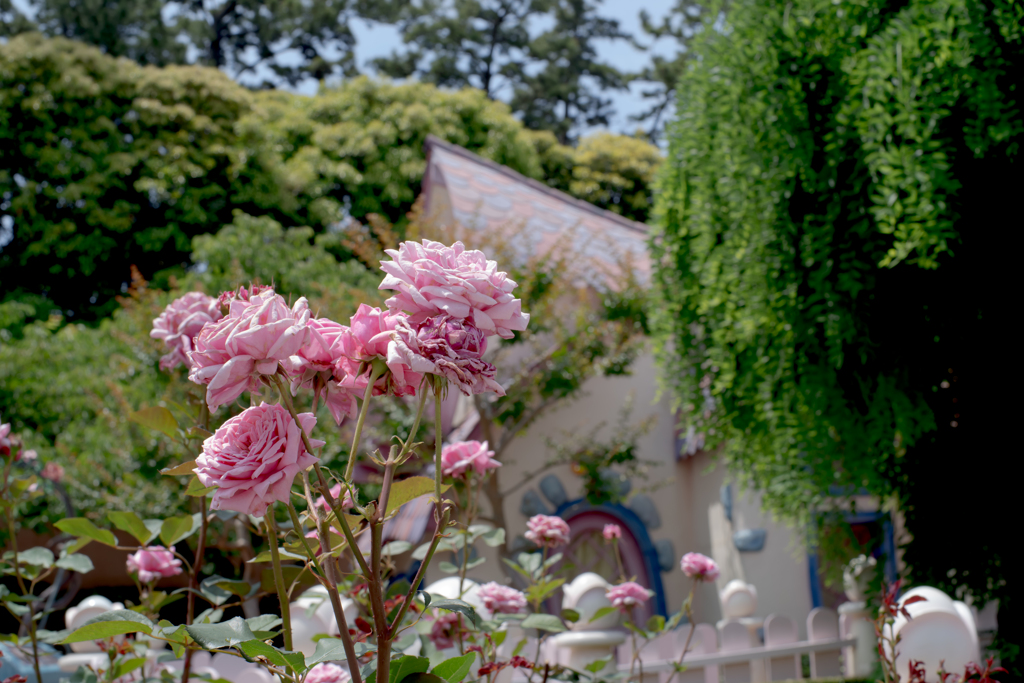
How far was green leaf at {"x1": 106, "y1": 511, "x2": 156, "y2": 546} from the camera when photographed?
1713 millimetres

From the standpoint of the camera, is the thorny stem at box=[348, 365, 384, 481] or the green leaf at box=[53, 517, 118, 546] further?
the green leaf at box=[53, 517, 118, 546]

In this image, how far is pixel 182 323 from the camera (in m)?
1.60

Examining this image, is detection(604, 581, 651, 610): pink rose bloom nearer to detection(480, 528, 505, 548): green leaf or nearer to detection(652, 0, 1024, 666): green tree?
detection(480, 528, 505, 548): green leaf

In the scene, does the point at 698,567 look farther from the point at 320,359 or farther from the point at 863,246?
the point at 320,359

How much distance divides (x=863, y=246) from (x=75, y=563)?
3.10m

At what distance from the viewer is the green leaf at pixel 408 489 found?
113 cm

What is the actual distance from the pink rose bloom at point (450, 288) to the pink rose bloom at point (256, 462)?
22 cm

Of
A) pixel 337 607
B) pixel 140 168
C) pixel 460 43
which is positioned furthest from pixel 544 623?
pixel 460 43

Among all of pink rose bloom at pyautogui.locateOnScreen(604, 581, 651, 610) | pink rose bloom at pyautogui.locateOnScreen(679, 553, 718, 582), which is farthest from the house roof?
pink rose bloom at pyautogui.locateOnScreen(604, 581, 651, 610)

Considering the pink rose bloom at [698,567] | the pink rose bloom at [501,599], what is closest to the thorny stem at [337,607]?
the pink rose bloom at [501,599]

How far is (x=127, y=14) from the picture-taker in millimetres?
19984

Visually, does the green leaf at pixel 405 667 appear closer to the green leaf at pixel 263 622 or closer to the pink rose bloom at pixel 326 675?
the green leaf at pixel 263 622

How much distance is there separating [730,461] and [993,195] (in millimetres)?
1774

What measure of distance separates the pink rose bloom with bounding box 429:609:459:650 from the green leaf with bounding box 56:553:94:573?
89 centimetres
